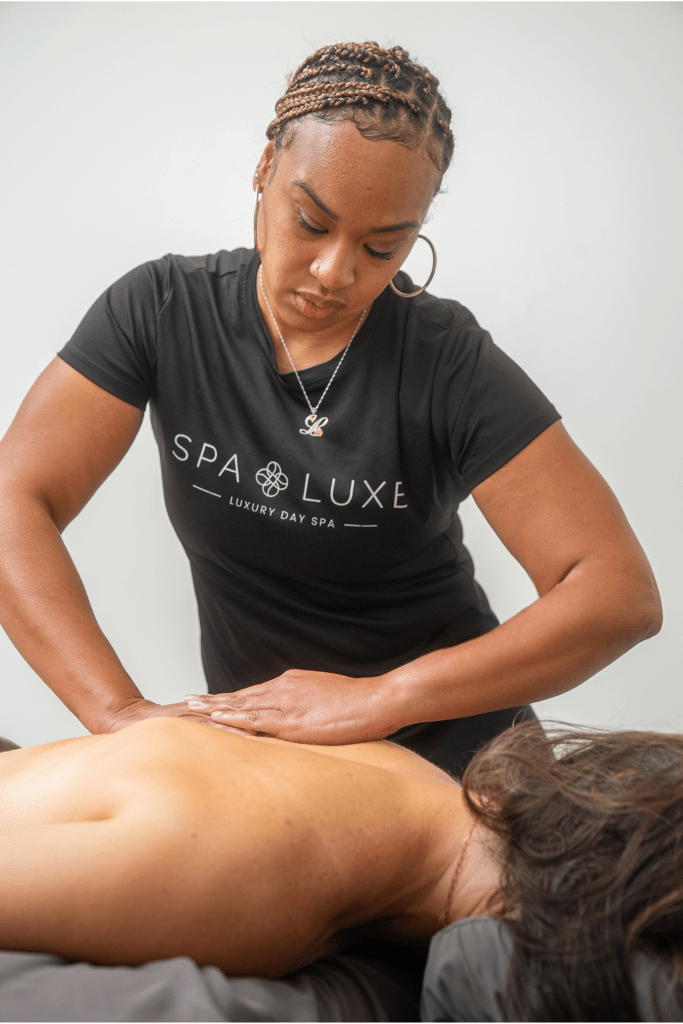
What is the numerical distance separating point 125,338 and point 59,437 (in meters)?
0.18

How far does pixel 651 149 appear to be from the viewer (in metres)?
2.02

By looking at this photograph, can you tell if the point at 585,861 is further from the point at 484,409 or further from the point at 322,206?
the point at 322,206

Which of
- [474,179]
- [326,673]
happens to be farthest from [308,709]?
[474,179]

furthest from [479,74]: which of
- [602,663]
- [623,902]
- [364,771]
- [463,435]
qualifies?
[623,902]

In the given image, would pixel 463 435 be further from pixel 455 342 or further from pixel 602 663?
pixel 602 663

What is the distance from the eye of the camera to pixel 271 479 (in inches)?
50.1

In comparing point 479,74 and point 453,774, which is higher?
point 479,74

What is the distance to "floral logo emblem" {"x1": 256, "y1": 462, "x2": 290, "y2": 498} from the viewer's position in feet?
4.17

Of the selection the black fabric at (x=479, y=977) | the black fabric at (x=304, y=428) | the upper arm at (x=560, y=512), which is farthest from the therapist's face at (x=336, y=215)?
the black fabric at (x=479, y=977)

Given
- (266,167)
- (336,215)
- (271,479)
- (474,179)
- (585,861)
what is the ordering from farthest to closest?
(474,179) → (271,479) → (266,167) → (336,215) → (585,861)

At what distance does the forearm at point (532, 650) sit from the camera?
3.71 ft

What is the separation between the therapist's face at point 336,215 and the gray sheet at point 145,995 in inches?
32.7

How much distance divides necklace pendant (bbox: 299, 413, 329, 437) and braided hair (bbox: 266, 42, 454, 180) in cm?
39

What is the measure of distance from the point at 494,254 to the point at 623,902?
1711mm
